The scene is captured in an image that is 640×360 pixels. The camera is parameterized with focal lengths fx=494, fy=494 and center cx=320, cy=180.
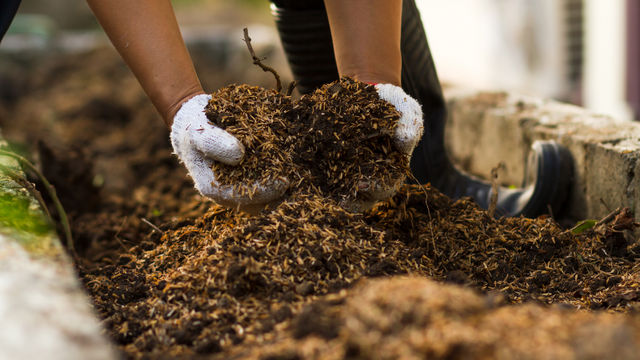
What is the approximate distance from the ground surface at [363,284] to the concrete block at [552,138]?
10.8 inches

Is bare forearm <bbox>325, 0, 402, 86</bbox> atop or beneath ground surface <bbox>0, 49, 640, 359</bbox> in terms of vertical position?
atop

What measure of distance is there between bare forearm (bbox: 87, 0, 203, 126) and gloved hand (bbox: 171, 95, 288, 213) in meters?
0.09

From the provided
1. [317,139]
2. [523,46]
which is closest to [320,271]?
[317,139]

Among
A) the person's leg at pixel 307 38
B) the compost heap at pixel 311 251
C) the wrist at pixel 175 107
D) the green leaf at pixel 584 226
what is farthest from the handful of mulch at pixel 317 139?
the person's leg at pixel 307 38

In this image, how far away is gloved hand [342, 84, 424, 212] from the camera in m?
1.42

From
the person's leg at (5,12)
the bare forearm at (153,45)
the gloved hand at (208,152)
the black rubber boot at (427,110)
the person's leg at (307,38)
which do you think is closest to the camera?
the gloved hand at (208,152)

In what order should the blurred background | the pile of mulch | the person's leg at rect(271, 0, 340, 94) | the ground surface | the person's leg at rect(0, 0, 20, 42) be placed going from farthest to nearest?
the blurred background
the person's leg at rect(271, 0, 340, 94)
the person's leg at rect(0, 0, 20, 42)
the pile of mulch
the ground surface

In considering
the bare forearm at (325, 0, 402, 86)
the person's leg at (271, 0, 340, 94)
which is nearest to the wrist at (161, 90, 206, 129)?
the bare forearm at (325, 0, 402, 86)

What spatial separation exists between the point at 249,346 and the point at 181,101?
0.85m

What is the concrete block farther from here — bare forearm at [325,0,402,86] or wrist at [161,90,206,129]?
wrist at [161,90,206,129]

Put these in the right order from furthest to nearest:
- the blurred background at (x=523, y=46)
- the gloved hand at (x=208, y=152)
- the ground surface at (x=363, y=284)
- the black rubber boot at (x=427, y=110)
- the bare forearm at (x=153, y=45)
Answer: the blurred background at (x=523, y=46), the black rubber boot at (x=427, y=110), the bare forearm at (x=153, y=45), the gloved hand at (x=208, y=152), the ground surface at (x=363, y=284)

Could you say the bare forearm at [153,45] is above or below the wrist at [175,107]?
above

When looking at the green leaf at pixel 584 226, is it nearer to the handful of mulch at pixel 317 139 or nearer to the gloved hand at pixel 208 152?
the handful of mulch at pixel 317 139

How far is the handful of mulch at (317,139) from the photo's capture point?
4.60 ft
